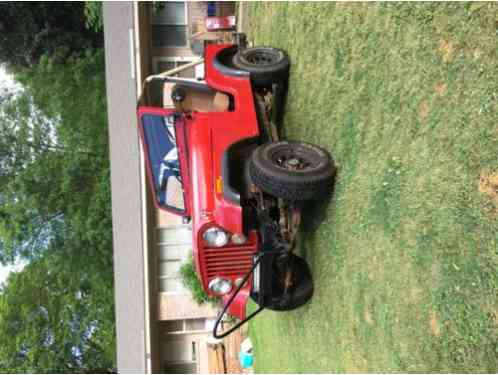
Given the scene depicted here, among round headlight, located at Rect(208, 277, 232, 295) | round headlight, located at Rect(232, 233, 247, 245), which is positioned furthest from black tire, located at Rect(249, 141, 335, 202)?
round headlight, located at Rect(208, 277, 232, 295)

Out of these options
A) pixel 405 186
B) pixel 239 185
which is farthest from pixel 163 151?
pixel 405 186

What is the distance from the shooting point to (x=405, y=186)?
2.91m

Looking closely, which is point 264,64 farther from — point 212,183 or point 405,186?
point 405,186

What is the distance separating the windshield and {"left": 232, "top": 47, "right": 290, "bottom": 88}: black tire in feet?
4.12

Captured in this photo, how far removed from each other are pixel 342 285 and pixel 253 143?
1659 millimetres

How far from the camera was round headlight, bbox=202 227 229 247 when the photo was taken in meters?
4.08

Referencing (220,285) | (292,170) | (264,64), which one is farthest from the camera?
(264,64)

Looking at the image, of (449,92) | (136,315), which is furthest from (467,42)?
(136,315)

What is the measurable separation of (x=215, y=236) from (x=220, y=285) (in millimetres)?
656

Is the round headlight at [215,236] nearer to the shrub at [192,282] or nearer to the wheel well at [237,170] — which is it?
the wheel well at [237,170]

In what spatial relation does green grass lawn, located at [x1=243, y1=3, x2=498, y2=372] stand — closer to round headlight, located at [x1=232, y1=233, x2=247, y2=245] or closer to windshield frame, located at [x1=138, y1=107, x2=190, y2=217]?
round headlight, located at [x1=232, y1=233, x2=247, y2=245]

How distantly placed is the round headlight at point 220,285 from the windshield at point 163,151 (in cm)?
92

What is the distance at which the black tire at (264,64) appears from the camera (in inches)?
206

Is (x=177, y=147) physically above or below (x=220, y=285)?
above
